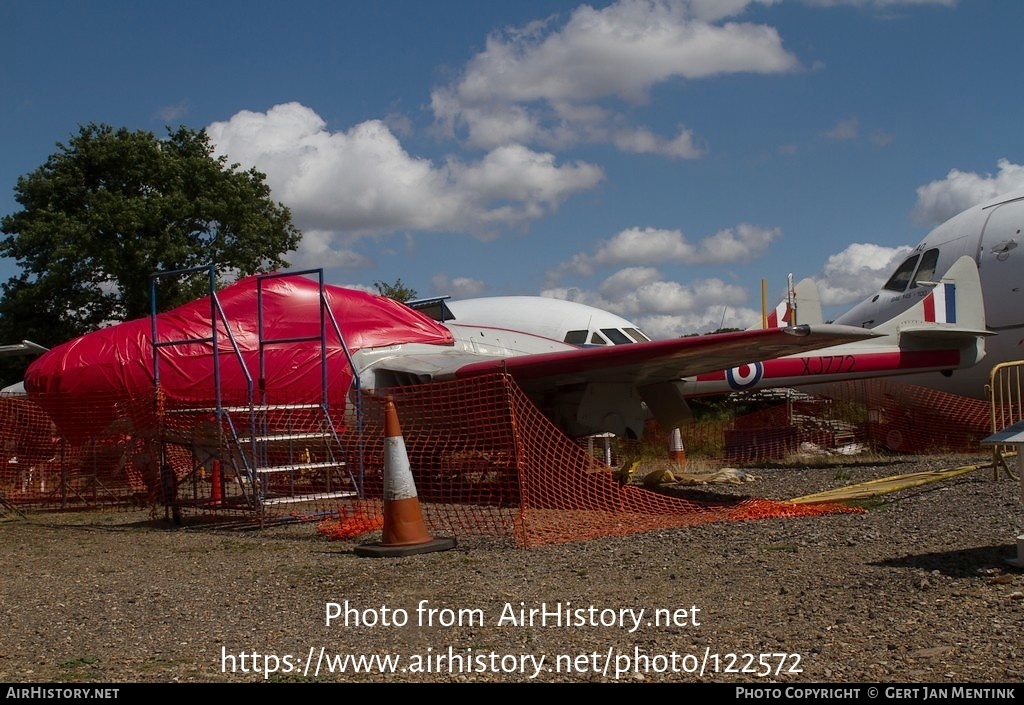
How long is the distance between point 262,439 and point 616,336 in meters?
7.86

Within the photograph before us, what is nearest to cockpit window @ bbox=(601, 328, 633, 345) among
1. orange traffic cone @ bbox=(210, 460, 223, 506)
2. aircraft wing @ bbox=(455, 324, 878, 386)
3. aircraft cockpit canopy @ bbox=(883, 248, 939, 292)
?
aircraft wing @ bbox=(455, 324, 878, 386)

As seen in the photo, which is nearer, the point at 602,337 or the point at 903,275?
the point at 602,337

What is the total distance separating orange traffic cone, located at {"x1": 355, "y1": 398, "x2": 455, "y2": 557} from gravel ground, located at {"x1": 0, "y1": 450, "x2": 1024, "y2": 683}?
8.6 inches

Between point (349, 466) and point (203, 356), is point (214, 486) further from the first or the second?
point (349, 466)

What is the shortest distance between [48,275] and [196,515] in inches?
763

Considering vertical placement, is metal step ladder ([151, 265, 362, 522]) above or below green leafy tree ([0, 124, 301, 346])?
below

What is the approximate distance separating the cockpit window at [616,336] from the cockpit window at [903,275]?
17.8 ft

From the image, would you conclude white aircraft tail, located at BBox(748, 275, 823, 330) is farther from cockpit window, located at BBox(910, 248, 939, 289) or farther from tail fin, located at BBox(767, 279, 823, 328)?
cockpit window, located at BBox(910, 248, 939, 289)

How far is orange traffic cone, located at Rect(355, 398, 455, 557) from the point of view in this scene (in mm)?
6965

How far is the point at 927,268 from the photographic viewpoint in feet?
54.9

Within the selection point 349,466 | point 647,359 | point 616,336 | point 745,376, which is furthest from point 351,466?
point 745,376
